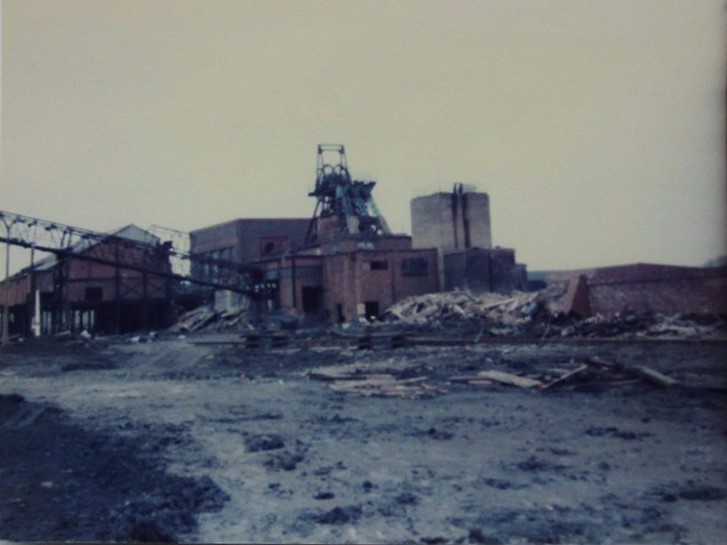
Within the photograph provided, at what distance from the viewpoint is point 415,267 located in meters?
36.9

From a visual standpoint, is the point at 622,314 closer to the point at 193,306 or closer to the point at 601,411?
the point at 601,411

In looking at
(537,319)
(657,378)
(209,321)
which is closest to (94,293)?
(209,321)

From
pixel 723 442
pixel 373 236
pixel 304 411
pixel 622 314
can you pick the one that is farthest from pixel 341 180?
pixel 723 442

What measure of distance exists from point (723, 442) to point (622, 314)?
15067 millimetres

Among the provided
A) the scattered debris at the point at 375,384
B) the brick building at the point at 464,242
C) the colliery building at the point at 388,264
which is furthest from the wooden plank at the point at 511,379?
the brick building at the point at 464,242

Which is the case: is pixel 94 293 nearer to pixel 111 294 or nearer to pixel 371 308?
pixel 111 294

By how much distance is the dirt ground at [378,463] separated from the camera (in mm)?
4441

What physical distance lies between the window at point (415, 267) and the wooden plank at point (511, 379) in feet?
79.9

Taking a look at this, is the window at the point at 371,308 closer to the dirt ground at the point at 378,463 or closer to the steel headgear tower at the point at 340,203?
the steel headgear tower at the point at 340,203

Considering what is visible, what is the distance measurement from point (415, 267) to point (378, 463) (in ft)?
101

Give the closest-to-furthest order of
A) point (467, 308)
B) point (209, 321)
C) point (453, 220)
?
point (467, 308) → point (453, 220) → point (209, 321)

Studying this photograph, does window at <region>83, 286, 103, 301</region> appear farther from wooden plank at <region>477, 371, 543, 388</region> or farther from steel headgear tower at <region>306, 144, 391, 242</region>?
wooden plank at <region>477, 371, 543, 388</region>

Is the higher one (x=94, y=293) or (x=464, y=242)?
(x=464, y=242)

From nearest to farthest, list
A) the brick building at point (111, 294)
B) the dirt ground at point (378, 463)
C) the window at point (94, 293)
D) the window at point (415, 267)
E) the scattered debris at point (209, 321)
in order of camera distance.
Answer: the dirt ground at point (378, 463) → the window at point (415, 267) → the scattered debris at point (209, 321) → the brick building at point (111, 294) → the window at point (94, 293)
